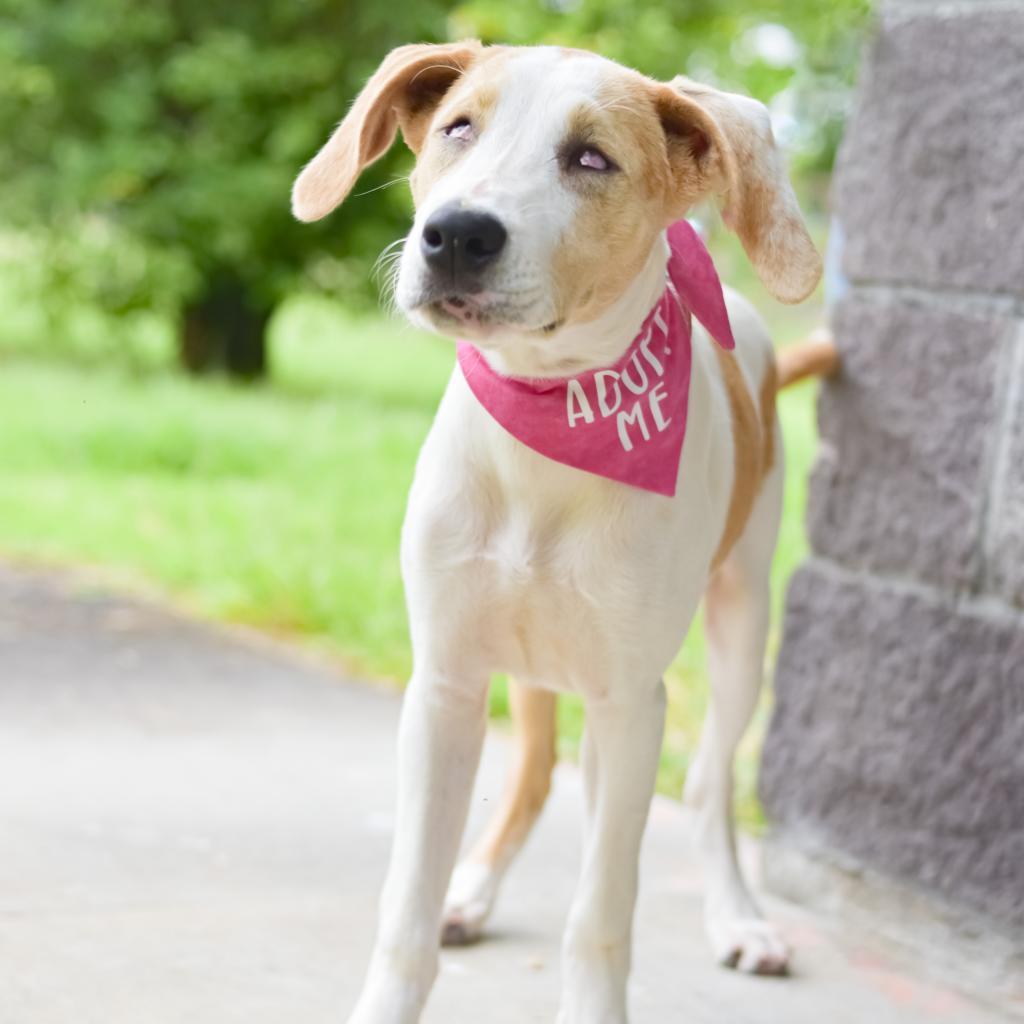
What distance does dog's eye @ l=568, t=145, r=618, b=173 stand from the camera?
2.29 metres

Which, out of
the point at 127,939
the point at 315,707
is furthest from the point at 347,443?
the point at 127,939

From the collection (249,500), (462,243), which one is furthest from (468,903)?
(249,500)

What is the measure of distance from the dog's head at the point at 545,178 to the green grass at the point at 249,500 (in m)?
2.27

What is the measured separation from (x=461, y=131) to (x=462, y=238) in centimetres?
31

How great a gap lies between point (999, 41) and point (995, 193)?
0.30 m

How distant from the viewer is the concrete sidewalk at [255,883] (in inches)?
111

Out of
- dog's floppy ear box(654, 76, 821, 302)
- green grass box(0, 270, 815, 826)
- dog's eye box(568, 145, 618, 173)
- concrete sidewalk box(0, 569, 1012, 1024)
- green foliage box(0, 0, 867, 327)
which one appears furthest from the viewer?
green foliage box(0, 0, 867, 327)

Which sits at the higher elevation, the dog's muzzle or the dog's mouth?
the dog's muzzle

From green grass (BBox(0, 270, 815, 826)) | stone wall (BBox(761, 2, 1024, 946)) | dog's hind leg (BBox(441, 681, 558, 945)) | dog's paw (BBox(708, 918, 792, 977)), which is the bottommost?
green grass (BBox(0, 270, 815, 826))

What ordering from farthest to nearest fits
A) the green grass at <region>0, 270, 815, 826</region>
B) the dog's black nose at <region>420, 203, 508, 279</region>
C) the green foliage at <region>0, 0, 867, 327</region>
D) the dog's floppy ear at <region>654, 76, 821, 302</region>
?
1. the green foliage at <region>0, 0, 867, 327</region>
2. the green grass at <region>0, 270, 815, 826</region>
3. the dog's floppy ear at <region>654, 76, 821, 302</region>
4. the dog's black nose at <region>420, 203, 508, 279</region>

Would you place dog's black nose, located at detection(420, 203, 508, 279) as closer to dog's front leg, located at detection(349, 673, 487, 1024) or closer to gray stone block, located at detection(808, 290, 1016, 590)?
dog's front leg, located at detection(349, 673, 487, 1024)

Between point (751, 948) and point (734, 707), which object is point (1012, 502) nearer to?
point (734, 707)

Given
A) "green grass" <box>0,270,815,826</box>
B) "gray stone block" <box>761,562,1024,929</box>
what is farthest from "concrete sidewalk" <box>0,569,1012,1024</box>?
"green grass" <box>0,270,815,826</box>

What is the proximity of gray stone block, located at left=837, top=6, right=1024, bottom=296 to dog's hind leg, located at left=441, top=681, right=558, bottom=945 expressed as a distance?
1.19 metres
